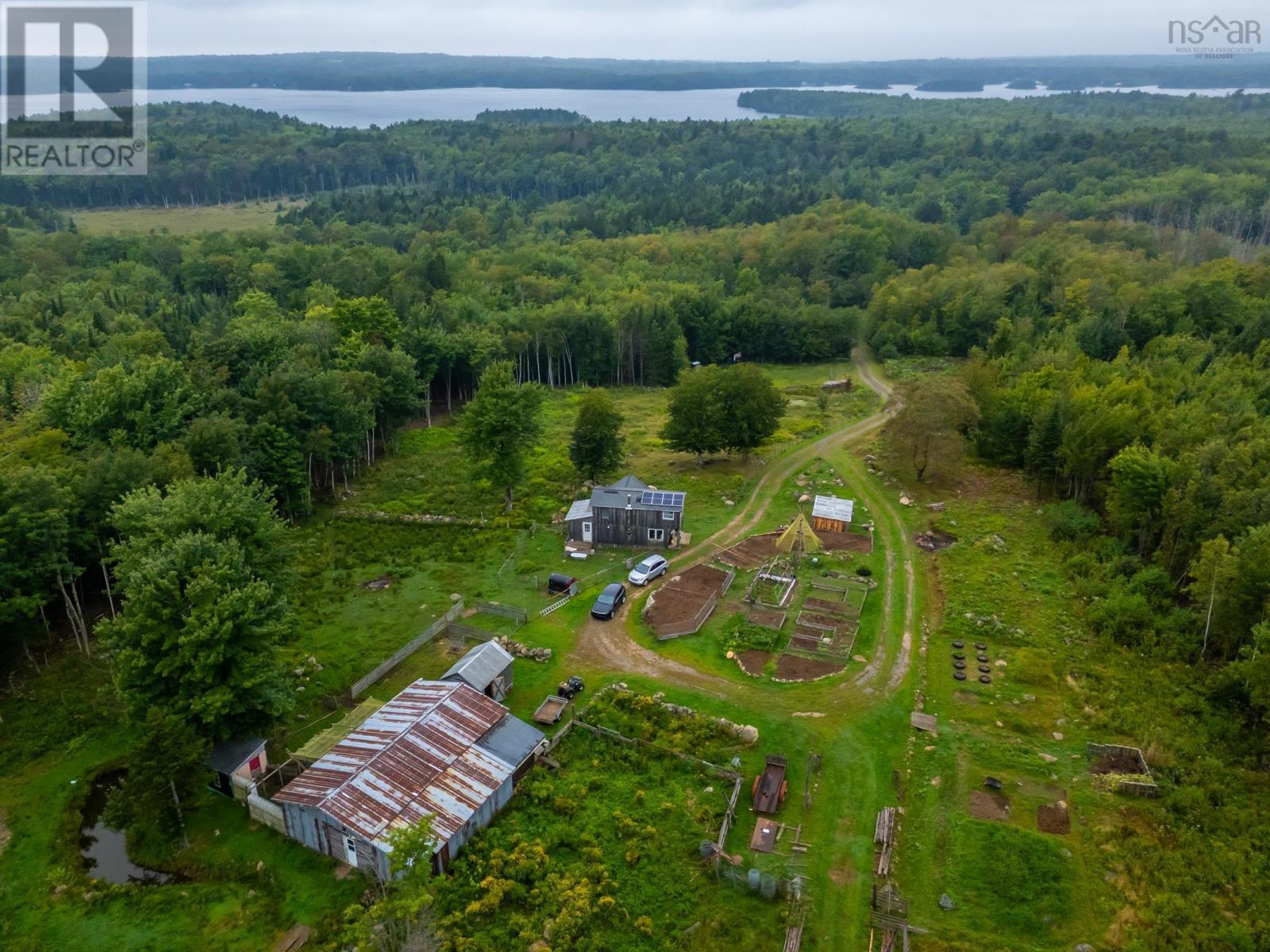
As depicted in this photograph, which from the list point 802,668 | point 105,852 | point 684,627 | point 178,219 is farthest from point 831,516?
point 178,219

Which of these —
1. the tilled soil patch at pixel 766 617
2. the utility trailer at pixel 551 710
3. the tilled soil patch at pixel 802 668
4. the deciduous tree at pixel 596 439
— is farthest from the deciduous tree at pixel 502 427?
the tilled soil patch at pixel 802 668

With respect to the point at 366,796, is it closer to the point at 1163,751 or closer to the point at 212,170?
the point at 1163,751

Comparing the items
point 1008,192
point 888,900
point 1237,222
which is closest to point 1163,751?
point 888,900

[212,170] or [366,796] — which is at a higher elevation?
[212,170]

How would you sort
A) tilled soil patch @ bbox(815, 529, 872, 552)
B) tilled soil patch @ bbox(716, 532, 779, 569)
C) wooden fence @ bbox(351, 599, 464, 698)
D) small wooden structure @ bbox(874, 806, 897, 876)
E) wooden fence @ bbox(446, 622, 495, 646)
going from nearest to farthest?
→ 1. small wooden structure @ bbox(874, 806, 897, 876)
2. wooden fence @ bbox(351, 599, 464, 698)
3. wooden fence @ bbox(446, 622, 495, 646)
4. tilled soil patch @ bbox(716, 532, 779, 569)
5. tilled soil patch @ bbox(815, 529, 872, 552)

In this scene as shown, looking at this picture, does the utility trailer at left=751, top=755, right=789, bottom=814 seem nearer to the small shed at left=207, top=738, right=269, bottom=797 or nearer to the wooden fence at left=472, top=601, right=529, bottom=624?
the wooden fence at left=472, top=601, right=529, bottom=624

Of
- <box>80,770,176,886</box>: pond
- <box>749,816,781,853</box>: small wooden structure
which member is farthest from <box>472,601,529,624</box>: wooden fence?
<box>80,770,176,886</box>: pond
